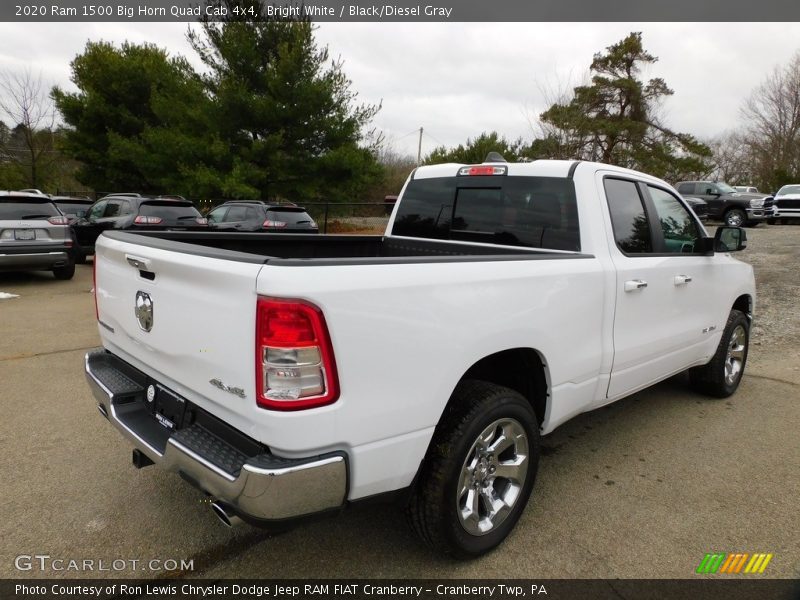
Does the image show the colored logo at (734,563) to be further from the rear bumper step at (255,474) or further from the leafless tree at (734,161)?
the leafless tree at (734,161)

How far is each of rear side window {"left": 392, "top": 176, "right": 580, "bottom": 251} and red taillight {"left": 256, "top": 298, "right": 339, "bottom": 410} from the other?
1810mm

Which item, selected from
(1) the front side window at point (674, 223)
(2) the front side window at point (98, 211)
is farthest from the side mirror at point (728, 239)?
(2) the front side window at point (98, 211)

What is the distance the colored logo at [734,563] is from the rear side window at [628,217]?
1.67 metres

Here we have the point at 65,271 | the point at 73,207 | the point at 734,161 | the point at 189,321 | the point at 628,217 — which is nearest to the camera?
the point at 189,321

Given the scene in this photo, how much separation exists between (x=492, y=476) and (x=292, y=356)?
1.25 metres

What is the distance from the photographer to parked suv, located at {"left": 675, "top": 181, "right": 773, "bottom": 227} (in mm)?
21188

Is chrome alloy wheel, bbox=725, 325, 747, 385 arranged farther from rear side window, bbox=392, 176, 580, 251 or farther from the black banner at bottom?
the black banner at bottom

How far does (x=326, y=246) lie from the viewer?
4.09 m

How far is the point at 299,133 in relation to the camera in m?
19.8

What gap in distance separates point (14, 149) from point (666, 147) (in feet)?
112

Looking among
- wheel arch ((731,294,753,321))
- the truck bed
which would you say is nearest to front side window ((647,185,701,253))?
wheel arch ((731,294,753,321))

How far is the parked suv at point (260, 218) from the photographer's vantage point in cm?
1381

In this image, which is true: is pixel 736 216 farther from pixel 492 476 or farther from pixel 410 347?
pixel 410 347

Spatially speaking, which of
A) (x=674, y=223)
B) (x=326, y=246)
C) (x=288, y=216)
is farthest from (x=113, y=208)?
(x=674, y=223)
